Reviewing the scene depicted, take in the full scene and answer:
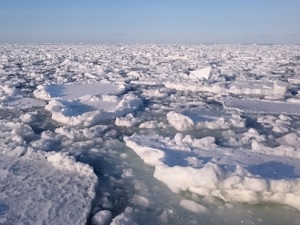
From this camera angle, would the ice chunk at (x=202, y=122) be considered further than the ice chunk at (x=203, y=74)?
No

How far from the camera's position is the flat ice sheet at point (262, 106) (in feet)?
23.0

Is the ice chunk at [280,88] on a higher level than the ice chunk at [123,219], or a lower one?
lower

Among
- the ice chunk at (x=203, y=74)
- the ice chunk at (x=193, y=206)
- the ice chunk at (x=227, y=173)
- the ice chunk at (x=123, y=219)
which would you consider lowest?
the ice chunk at (x=203, y=74)

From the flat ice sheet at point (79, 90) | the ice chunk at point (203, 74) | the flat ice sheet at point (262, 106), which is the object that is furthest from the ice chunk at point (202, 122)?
the ice chunk at point (203, 74)

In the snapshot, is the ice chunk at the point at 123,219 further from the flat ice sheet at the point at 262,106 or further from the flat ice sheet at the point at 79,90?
the flat ice sheet at the point at 79,90

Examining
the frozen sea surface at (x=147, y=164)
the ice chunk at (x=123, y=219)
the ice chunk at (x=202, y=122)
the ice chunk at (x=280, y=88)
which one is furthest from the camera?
the ice chunk at (x=280, y=88)

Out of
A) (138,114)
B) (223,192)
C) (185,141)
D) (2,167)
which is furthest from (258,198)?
(138,114)

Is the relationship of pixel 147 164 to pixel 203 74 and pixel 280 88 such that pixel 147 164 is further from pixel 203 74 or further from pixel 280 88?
pixel 203 74

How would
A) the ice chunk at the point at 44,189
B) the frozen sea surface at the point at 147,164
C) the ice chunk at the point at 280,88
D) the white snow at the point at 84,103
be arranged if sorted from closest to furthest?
the ice chunk at the point at 44,189
the frozen sea surface at the point at 147,164
the white snow at the point at 84,103
the ice chunk at the point at 280,88

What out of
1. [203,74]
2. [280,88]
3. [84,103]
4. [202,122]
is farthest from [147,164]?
[203,74]

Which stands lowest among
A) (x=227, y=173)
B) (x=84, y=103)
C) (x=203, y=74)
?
(x=203, y=74)

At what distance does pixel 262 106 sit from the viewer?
7.49m

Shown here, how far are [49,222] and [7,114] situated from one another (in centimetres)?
436

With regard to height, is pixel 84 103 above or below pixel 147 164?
below
